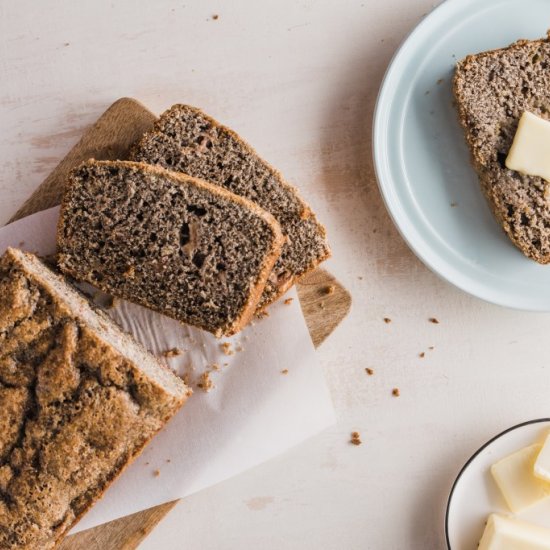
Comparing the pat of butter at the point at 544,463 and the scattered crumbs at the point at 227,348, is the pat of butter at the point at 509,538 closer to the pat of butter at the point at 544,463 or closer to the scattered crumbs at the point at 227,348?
the pat of butter at the point at 544,463

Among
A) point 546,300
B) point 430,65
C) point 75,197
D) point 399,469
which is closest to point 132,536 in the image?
point 399,469

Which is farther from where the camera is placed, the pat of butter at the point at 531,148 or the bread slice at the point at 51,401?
the pat of butter at the point at 531,148

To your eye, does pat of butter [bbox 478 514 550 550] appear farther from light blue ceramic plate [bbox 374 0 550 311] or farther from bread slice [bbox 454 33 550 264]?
bread slice [bbox 454 33 550 264]

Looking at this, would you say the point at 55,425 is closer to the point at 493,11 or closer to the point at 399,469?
the point at 399,469

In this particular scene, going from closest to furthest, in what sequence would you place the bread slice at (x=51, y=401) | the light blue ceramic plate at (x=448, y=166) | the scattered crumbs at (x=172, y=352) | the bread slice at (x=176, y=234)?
the bread slice at (x=51, y=401) → the bread slice at (x=176, y=234) → the scattered crumbs at (x=172, y=352) → the light blue ceramic plate at (x=448, y=166)

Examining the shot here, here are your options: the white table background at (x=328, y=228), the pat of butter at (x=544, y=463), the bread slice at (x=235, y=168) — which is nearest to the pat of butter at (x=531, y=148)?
the white table background at (x=328, y=228)

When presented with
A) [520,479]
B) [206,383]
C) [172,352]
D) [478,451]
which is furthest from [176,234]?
[520,479]

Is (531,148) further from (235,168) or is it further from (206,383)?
(206,383)
